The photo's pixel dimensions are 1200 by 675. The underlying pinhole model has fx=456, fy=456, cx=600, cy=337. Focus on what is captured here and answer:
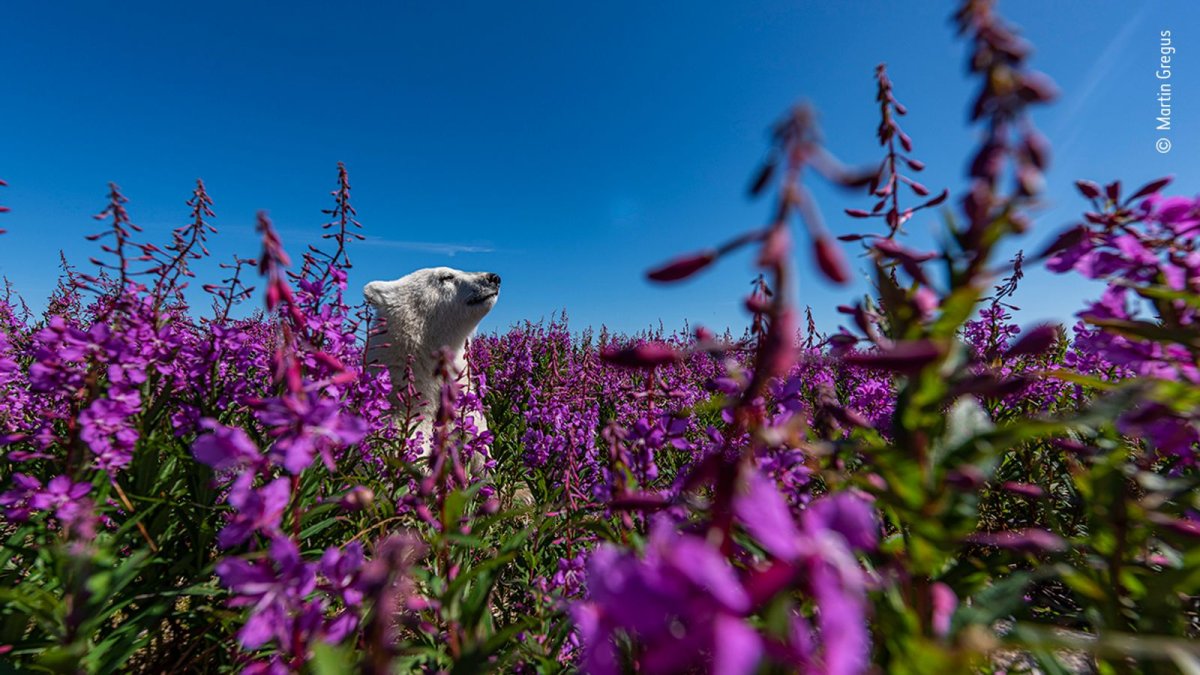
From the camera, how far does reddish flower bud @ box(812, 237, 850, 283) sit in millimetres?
548

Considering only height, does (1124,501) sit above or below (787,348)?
below

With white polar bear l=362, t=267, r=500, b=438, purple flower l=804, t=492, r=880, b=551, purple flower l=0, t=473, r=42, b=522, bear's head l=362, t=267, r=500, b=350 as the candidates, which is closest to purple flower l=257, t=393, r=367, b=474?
purple flower l=804, t=492, r=880, b=551

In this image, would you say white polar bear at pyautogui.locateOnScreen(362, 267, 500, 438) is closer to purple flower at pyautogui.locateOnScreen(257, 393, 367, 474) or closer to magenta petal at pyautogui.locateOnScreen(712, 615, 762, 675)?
purple flower at pyautogui.locateOnScreen(257, 393, 367, 474)

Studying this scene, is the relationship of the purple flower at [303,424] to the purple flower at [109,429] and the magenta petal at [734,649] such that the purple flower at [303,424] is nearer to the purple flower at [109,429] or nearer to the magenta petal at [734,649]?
the magenta petal at [734,649]

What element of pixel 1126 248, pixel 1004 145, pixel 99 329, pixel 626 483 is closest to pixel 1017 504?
pixel 1126 248

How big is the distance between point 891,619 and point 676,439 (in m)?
1.11

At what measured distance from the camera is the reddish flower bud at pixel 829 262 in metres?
0.55

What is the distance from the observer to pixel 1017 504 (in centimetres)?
325

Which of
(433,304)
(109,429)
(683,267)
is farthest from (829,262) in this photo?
(433,304)

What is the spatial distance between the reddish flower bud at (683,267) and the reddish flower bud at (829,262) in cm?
13

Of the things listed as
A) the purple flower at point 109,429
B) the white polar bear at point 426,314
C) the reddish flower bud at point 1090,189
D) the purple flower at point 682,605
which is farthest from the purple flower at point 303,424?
the white polar bear at point 426,314

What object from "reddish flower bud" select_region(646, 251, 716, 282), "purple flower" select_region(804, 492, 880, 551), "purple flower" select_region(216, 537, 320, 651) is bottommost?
"purple flower" select_region(216, 537, 320, 651)

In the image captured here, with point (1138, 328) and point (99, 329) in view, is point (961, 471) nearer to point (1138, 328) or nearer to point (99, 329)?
point (1138, 328)

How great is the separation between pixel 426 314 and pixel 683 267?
5.08m
